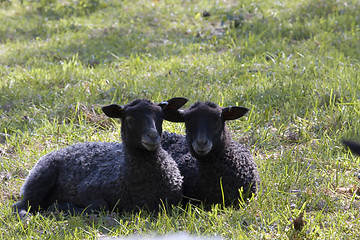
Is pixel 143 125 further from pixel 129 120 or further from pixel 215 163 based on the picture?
pixel 215 163

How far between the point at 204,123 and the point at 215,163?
49 centimetres

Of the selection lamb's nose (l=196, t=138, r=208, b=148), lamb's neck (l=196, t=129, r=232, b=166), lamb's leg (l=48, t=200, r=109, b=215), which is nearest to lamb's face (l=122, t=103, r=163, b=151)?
lamb's nose (l=196, t=138, r=208, b=148)

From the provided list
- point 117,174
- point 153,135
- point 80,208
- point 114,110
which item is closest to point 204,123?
point 153,135

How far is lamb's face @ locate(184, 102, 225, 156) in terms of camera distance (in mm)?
4734

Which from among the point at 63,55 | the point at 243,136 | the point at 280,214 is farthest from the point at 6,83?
the point at 280,214

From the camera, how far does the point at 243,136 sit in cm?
649

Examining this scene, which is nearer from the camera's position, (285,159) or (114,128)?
(285,159)

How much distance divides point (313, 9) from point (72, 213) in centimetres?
778

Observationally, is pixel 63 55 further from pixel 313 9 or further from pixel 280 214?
pixel 280 214

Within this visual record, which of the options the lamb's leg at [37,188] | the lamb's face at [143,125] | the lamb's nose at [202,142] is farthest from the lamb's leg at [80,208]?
the lamb's nose at [202,142]

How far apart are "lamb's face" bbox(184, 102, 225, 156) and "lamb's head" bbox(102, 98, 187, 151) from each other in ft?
0.99

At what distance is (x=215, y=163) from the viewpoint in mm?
5117

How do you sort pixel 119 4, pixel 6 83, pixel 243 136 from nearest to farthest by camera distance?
pixel 243 136
pixel 6 83
pixel 119 4

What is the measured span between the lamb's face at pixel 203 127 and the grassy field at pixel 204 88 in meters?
0.61
